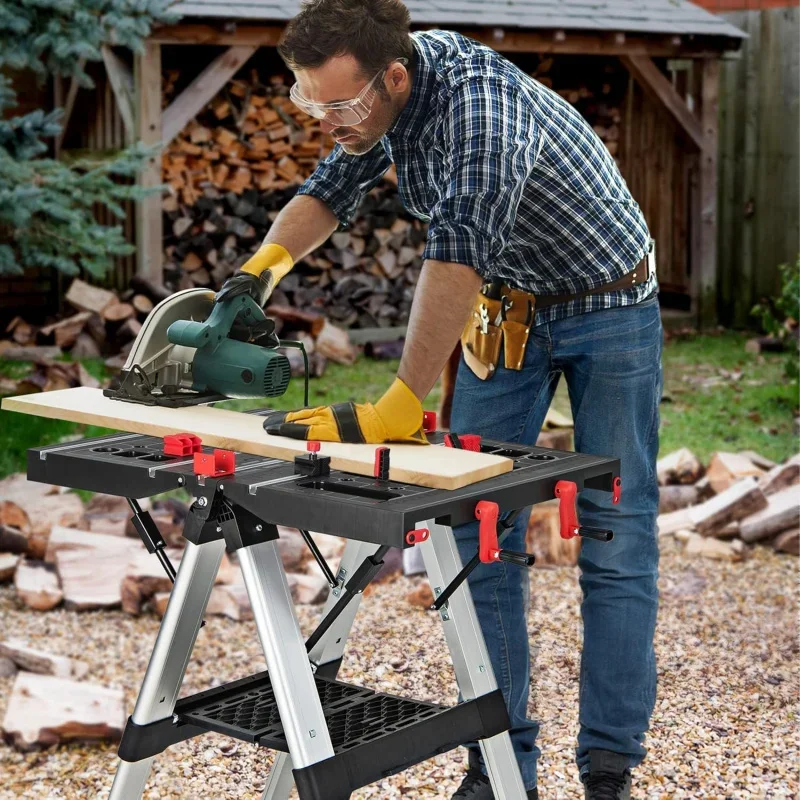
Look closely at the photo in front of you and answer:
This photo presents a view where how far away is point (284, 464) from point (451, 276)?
46 cm

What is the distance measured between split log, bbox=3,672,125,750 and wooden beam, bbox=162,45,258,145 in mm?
5097

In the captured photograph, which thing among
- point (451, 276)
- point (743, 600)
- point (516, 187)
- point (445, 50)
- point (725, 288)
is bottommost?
point (743, 600)

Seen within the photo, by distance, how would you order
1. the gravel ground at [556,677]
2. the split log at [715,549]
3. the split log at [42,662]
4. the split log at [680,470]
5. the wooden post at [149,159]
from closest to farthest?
the gravel ground at [556,677]
the split log at [42,662]
the split log at [715,549]
the split log at [680,470]
the wooden post at [149,159]

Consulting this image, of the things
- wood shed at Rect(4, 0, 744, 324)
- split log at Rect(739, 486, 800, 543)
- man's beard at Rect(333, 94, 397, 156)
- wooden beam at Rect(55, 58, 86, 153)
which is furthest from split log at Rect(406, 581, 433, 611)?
wooden beam at Rect(55, 58, 86, 153)

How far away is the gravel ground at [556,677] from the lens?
10.1 feet

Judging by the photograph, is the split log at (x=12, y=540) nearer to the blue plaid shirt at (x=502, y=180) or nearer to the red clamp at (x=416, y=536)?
the blue plaid shirt at (x=502, y=180)

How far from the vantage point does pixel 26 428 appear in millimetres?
5824

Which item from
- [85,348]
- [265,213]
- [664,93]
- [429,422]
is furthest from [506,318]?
[664,93]

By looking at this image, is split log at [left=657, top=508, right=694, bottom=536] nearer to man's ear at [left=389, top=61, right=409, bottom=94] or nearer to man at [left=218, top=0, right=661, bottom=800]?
man at [left=218, top=0, right=661, bottom=800]

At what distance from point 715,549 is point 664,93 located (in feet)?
17.4

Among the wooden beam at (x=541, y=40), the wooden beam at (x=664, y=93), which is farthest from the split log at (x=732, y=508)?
the wooden beam at (x=664, y=93)

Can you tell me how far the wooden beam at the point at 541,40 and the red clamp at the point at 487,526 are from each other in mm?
6271

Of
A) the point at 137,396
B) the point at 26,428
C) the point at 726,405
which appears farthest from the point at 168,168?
the point at 137,396

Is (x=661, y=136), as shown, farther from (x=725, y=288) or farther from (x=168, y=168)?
(x=168, y=168)
